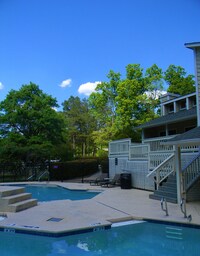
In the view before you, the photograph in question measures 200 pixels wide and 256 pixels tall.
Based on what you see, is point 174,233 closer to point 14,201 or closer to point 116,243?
point 116,243

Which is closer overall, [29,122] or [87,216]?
[87,216]

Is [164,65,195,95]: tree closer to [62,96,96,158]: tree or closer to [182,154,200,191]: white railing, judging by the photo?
[62,96,96,158]: tree

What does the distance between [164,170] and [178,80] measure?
85.7 feet

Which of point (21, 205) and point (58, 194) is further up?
point (21, 205)

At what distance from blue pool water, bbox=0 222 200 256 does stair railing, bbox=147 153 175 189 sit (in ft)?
17.4

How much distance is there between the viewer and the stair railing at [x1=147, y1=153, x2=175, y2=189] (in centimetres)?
1280

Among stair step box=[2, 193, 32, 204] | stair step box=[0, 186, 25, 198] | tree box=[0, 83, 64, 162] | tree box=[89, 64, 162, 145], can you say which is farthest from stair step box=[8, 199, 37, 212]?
tree box=[89, 64, 162, 145]

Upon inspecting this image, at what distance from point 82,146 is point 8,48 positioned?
38345 millimetres

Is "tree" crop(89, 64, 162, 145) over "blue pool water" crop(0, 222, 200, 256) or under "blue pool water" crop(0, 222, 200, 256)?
over

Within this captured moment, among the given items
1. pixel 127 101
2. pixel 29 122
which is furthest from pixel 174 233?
pixel 29 122

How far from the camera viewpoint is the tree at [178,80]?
35.5 m

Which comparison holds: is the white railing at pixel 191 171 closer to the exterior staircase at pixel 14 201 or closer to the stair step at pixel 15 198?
the exterior staircase at pixel 14 201

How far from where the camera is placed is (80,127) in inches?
2111

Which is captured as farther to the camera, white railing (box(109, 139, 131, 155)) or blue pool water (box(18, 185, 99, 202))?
white railing (box(109, 139, 131, 155))
